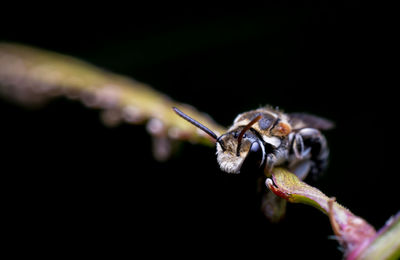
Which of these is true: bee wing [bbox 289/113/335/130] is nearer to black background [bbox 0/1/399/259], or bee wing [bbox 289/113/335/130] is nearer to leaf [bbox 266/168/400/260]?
black background [bbox 0/1/399/259]

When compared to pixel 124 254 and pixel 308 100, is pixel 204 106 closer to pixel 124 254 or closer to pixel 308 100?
pixel 308 100

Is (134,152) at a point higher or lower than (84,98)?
lower

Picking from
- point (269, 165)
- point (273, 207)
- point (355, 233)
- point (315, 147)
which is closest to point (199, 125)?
point (269, 165)

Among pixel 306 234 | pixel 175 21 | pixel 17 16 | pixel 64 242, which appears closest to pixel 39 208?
pixel 64 242

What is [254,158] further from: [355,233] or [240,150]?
[355,233]

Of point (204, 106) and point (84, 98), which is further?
point (204, 106)

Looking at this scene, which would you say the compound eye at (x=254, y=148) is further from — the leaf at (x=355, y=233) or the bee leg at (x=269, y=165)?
the leaf at (x=355, y=233)

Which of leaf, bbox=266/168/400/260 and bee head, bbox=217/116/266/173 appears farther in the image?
bee head, bbox=217/116/266/173

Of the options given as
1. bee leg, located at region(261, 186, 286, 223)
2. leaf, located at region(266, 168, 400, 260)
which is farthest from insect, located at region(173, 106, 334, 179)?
leaf, located at region(266, 168, 400, 260)
